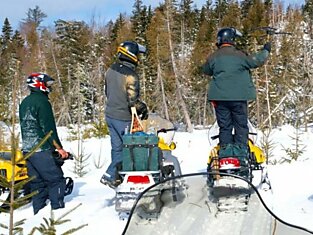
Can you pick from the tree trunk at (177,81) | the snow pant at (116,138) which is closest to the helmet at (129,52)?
the snow pant at (116,138)

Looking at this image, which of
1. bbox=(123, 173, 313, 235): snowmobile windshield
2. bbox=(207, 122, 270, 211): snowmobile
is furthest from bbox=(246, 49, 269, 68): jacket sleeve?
bbox=(123, 173, 313, 235): snowmobile windshield

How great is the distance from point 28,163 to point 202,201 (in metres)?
3.32

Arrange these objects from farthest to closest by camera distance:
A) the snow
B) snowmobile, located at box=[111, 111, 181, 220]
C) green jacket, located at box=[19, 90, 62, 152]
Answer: green jacket, located at box=[19, 90, 62, 152] < snowmobile, located at box=[111, 111, 181, 220] < the snow

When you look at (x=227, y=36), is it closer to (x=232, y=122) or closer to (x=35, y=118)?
(x=232, y=122)

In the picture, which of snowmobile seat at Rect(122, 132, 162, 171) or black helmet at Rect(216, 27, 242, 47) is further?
black helmet at Rect(216, 27, 242, 47)

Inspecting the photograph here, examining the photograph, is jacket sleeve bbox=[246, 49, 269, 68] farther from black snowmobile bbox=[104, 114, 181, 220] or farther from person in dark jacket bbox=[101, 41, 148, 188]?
black snowmobile bbox=[104, 114, 181, 220]

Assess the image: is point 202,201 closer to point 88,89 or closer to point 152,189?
point 152,189

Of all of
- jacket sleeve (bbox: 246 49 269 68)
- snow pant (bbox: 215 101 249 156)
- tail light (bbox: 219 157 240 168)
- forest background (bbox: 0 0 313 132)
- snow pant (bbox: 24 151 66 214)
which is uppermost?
forest background (bbox: 0 0 313 132)

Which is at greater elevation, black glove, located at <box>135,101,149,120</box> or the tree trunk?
the tree trunk

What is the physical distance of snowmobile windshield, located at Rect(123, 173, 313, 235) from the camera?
239 cm

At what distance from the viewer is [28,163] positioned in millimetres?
5375

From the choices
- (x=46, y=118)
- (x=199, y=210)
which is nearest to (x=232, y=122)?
(x=46, y=118)

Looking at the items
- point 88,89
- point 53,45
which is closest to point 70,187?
point 88,89

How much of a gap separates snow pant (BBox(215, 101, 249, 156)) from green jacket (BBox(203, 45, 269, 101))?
10 cm
